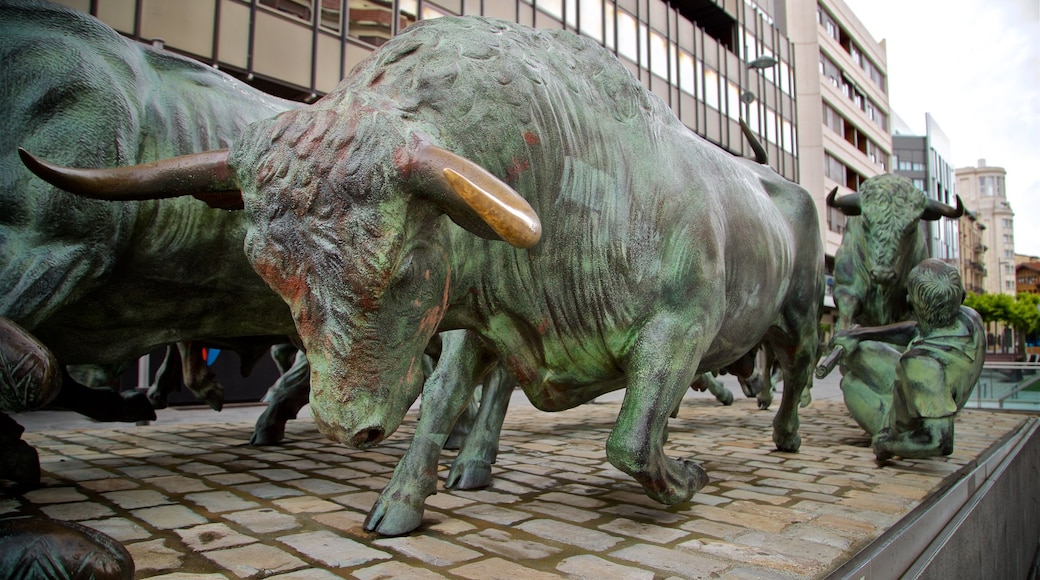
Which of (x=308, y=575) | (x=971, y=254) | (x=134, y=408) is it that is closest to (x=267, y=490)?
(x=134, y=408)

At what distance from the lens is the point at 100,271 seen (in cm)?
303

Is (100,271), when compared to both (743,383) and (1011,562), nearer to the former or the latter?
(1011,562)

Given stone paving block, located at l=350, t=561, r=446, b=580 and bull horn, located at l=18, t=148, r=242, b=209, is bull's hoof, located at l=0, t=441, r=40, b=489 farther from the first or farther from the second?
stone paving block, located at l=350, t=561, r=446, b=580

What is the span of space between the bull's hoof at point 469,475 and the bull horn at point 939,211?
4.21m

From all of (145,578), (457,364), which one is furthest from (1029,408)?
(145,578)

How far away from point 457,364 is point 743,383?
6575 mm

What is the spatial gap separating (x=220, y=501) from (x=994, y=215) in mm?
111503

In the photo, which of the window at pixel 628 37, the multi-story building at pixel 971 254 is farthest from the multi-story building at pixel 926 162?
the window at pixel 628 37

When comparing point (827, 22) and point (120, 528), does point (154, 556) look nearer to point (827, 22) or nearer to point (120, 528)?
point (120, 528)

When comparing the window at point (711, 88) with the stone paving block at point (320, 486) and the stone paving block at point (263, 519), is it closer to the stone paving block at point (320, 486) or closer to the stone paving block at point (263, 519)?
→ the stone paving block at point (320, 486)

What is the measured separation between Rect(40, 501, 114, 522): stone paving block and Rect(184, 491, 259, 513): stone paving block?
340mm

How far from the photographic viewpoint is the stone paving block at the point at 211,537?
244 cm

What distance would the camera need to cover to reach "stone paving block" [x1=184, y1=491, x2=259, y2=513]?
3010 millimetres

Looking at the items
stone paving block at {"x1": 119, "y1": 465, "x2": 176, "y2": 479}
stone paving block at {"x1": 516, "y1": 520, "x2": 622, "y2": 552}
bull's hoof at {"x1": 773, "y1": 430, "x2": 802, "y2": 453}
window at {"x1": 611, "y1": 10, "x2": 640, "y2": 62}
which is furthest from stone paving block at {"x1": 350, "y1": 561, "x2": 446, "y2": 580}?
window at {"x1": 611, "y1": 10, "x2": 640, "y2": 62}
